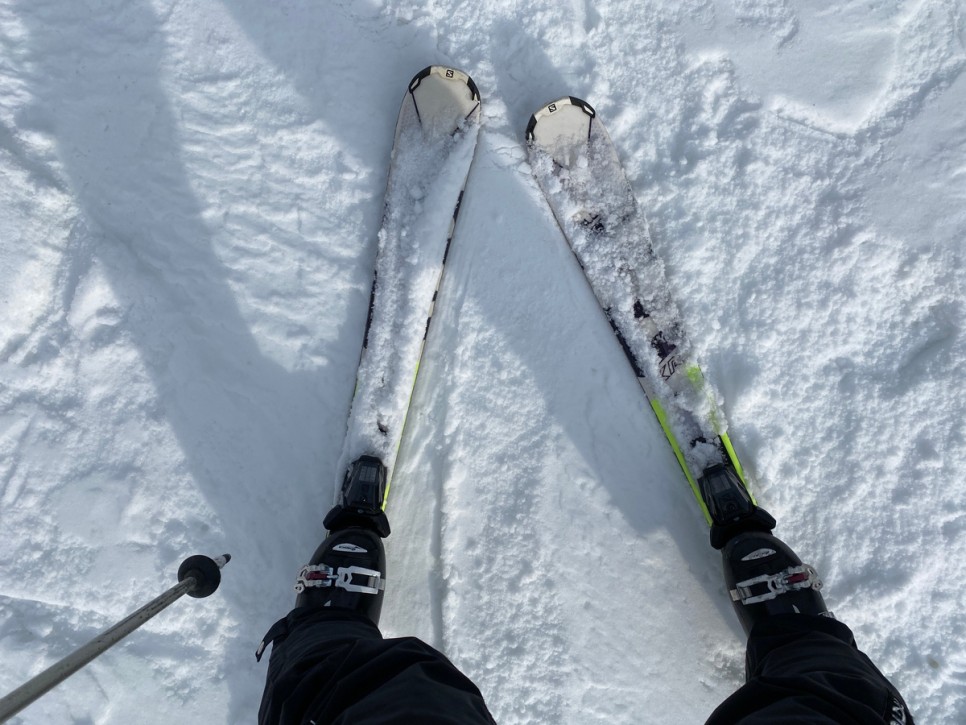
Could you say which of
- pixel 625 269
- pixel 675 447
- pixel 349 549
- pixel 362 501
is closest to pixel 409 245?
pixel 625 269

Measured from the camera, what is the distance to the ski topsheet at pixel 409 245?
1.98 m

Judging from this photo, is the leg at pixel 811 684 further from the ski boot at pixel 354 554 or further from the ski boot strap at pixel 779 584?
the ski boot at pixel 354 554

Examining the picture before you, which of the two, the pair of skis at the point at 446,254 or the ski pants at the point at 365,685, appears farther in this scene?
the pair of skis at the point at 446,254

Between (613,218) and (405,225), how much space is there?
691mm

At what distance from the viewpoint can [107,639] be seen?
1013 mm

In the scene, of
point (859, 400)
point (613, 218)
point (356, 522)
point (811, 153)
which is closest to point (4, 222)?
point (356, 522)

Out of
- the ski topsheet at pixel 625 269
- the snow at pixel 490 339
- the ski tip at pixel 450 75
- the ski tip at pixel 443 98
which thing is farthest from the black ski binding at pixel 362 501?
the ski tip at pixel 450 75

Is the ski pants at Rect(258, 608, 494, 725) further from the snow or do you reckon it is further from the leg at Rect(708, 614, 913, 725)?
the leg at Rect(708, 614, 913, 725)

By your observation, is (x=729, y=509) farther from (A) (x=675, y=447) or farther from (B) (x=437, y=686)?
(B) (x=437, y=686)

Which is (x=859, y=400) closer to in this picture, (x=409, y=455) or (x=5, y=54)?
(x=409, y=455)

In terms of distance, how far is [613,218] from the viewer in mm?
2029

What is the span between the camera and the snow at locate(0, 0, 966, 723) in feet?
6.37

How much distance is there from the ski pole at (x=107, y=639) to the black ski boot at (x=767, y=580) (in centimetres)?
140

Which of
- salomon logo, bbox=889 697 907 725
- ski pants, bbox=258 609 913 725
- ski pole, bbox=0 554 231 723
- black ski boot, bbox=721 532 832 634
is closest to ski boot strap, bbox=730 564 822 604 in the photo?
black ski boot, bbox=721 532 832 634
